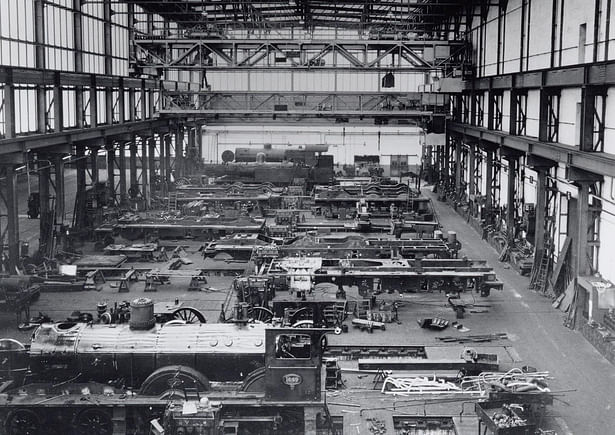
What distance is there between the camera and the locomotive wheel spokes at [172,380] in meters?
11.8

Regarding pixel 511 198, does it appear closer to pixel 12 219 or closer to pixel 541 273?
pixel 541 273

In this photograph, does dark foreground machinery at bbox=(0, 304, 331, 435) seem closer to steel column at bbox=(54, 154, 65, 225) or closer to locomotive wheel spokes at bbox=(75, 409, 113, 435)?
locomotive wheel spokes at bbox=(75, 409, 113, 435)

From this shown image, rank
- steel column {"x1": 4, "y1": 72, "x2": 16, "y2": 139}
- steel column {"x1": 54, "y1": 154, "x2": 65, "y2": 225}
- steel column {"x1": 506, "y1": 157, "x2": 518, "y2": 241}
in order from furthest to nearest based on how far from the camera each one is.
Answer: steel column {"x1": 506, "y1": 157, "x2": 518, "y2": 241}
steel column {"x1": 54, "y1": 154, "x2": 65, "y2": 225}
steel column {"x1": 4, "y1": 72, "x2": 16, "y2": 139}

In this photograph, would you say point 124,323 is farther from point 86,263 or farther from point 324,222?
point 324,222

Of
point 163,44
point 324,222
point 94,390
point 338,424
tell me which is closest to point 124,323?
point 94,390

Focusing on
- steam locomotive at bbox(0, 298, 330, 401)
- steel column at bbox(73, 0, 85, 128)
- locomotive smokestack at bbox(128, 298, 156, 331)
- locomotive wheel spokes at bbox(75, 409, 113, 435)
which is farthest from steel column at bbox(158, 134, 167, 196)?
locomotive wheel spokes at bbox(75, 409, 113, 435)

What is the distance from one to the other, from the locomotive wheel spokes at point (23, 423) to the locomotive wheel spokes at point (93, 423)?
620mm

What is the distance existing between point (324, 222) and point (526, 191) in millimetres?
7518

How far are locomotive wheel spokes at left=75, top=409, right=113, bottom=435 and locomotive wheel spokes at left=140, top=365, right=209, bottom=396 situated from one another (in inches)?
28.4

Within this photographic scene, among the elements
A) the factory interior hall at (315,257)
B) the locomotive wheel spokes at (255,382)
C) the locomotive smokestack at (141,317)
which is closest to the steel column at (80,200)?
the factory interior hall at (315,257)

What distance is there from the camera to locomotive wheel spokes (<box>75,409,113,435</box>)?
1138 cm

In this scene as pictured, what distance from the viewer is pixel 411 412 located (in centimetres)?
1195

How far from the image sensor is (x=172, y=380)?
1179 cm

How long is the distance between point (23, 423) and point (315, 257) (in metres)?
10.2
